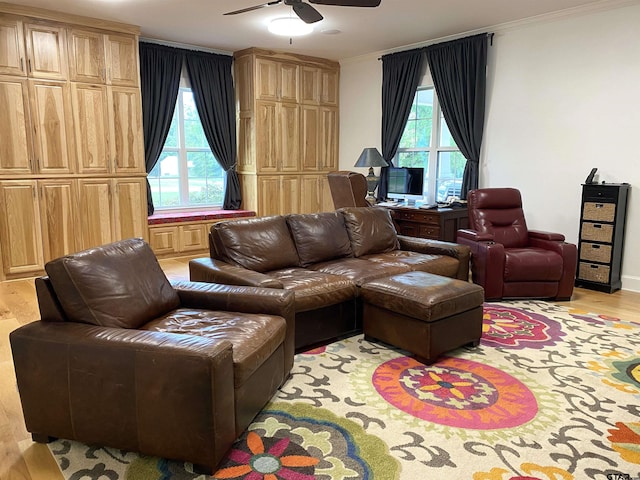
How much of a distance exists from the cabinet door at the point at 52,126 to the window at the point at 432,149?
167 inches

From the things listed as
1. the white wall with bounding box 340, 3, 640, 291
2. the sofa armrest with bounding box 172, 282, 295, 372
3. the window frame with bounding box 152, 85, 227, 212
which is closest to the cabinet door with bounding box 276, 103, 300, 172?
the window frame with bounding box 152, 85, 227, 212

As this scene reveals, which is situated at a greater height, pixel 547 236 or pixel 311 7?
pixel 311 7

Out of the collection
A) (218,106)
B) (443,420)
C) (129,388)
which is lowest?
(443,420)

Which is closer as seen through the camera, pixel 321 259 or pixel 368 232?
pixel 321 259

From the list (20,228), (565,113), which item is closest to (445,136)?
(565,113)

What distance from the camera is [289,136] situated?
7.13m

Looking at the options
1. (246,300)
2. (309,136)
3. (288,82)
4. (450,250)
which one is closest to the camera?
(246,300)

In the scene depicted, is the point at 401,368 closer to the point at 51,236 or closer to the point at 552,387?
the point at 552,387

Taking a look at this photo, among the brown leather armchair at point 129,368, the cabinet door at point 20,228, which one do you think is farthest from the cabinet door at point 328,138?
the brown leather armchair at point 129,368

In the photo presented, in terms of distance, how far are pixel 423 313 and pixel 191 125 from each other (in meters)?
5.07

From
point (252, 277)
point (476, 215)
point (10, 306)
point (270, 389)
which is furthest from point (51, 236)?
point (476, 215)

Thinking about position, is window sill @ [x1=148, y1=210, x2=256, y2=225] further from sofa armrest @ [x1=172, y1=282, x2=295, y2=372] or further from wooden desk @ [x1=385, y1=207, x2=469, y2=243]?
sofa armrest @ [x1=172, y1=282, x2=295, y2=372]

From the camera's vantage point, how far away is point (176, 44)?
251 inches

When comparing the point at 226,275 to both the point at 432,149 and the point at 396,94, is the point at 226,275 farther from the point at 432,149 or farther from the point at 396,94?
the point at 396,94
